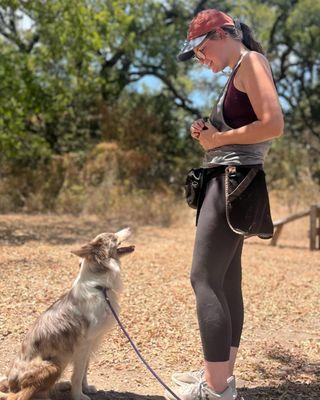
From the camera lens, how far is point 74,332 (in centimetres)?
301

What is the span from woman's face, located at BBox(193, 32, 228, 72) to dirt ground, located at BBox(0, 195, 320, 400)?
77.2 inches

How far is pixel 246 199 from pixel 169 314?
8.33 feet

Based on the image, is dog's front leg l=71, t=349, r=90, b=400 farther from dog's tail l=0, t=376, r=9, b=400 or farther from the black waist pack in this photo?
the black waist pack

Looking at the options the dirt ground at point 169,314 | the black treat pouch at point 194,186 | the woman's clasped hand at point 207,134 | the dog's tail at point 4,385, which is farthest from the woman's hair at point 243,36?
the dog's tail at point 4,385

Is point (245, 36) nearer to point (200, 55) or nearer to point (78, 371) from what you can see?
point (200, 55)

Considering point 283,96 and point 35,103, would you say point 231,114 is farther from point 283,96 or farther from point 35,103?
point 283,96

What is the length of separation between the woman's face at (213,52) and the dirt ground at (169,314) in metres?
1.96

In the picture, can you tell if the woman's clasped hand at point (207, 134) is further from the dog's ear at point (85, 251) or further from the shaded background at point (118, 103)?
the shaded background at point (118, 103)

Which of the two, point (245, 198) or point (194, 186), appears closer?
point (245, 198)

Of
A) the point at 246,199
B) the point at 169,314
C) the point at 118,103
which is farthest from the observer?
the point at 118,103

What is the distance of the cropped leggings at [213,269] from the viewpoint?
269 cm

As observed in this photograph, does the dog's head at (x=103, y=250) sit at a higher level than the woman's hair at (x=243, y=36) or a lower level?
lower

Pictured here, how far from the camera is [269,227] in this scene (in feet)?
9.25

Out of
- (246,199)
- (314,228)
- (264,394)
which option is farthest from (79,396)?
(314,228)
